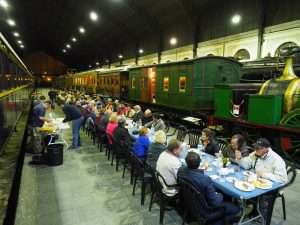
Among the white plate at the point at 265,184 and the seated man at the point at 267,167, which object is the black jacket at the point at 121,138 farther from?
the white plate at the point at 265,184

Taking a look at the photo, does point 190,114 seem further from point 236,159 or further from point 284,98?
point 236,159

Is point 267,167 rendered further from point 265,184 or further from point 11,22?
point 11,22

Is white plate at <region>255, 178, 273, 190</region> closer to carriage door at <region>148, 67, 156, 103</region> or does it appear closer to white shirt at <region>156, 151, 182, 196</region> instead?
white shirt at <region>156, 151, 182, 196</region>

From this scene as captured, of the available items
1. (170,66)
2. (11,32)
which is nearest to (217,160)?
(170,66)

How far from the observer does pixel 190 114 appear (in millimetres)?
10016

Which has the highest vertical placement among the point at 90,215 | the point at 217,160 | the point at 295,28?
the point at 295,28

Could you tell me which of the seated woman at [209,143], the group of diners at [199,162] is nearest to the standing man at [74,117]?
the group of diners at [199,162]

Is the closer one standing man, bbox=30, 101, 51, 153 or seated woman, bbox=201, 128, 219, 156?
seated woman, bbox=201, 128, 219, 156

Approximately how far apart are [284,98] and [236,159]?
3380mm

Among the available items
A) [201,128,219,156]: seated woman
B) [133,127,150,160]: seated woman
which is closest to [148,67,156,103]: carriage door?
[133,127,150,160]: seated woman

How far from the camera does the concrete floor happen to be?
12.2 feet

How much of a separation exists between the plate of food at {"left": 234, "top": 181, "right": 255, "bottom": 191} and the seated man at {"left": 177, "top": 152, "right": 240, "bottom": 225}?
253mm

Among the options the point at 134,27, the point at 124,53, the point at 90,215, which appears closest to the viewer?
the point at 90,215

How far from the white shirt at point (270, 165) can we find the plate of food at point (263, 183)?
4.9 inches
